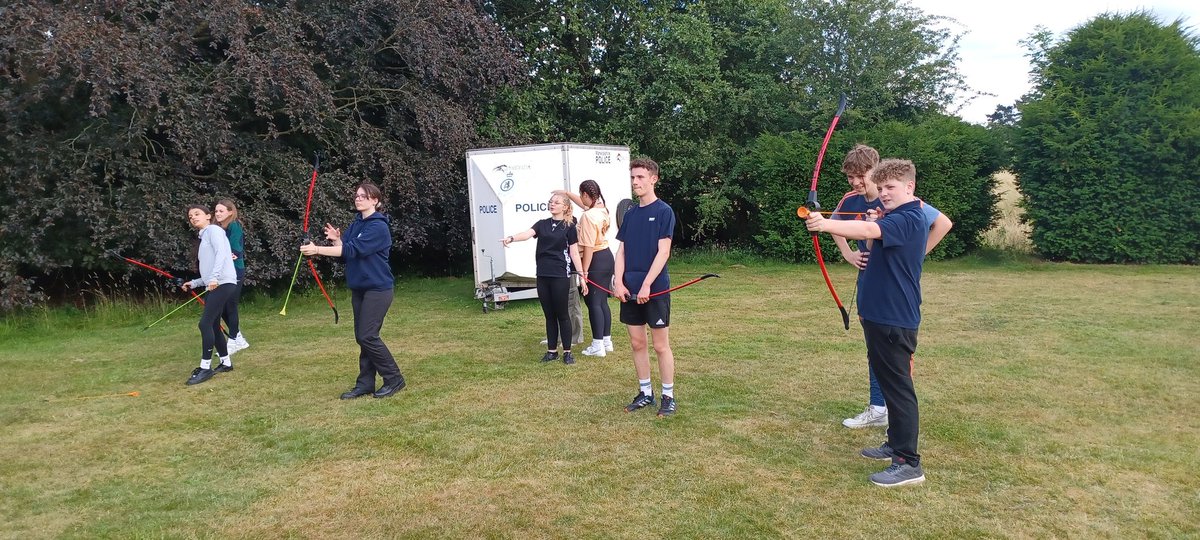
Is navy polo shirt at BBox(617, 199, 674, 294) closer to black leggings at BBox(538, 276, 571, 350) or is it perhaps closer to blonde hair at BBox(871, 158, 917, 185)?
blonde hair at BBox(871, 158, 917, 185)

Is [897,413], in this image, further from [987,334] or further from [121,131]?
[121,131]

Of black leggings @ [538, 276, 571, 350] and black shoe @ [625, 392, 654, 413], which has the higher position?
black leggings @ [538, 276, 571, 350]

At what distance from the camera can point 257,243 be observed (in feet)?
35.2

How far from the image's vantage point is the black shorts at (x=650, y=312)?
4.83 meters

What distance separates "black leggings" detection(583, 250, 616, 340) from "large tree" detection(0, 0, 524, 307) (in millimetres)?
5660

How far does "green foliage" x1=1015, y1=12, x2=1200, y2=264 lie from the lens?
13.1 m

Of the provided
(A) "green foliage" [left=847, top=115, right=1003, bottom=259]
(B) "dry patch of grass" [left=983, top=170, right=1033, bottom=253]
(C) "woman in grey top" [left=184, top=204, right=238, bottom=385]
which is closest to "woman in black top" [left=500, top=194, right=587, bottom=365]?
(C) "woman in grey top" [left=184, top=204, right=238, bottom=385]

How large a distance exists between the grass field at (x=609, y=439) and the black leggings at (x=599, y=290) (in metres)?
0.35

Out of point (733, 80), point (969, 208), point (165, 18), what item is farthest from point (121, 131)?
point (969, 208)

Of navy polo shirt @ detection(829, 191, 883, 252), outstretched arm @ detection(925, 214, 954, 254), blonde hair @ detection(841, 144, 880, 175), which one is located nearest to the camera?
outstretched arm @ detection(925, 214, 954, 254)

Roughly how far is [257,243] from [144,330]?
1935 mm

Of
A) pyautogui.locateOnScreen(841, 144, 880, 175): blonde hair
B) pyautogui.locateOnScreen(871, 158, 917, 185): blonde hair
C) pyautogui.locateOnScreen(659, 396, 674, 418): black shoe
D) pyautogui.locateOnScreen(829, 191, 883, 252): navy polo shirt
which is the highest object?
pyautogui.locateOnScreen(841, 144, 880, 175): blonde hair

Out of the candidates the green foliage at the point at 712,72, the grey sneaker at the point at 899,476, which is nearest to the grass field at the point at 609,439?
the grey sneaker at the point at 899,476

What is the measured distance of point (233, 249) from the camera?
23.5 ft
